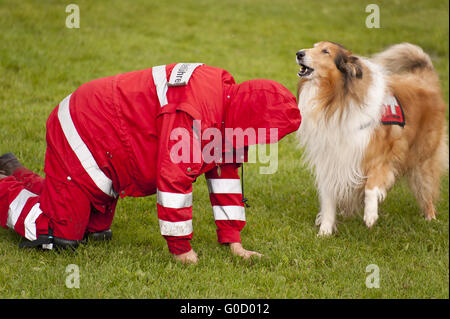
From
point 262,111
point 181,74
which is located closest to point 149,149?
point 181,74

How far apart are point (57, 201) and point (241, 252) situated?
1.56 metres

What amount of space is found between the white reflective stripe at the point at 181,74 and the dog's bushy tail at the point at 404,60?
3.06 metres

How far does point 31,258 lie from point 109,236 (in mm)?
733

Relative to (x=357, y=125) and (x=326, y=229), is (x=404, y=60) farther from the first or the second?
(x=326, y=229)

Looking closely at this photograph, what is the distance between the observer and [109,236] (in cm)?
464

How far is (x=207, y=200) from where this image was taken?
18.9 ft

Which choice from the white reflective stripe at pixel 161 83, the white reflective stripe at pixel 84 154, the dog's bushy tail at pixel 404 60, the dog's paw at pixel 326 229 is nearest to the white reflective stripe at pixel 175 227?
the white reflective stripe at pixel 84 154

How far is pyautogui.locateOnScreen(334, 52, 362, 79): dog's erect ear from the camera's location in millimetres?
4754

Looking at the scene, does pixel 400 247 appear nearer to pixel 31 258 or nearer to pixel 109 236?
pixel 109 236

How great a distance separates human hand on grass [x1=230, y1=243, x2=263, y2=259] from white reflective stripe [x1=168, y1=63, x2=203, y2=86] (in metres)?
1.57

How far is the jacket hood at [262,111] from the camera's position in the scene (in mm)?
3619

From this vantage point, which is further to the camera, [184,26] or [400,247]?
[184,26]

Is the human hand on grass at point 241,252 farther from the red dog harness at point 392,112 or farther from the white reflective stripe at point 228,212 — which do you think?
the red dog harness at point 392,112

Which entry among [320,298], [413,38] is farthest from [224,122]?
[413,38]
